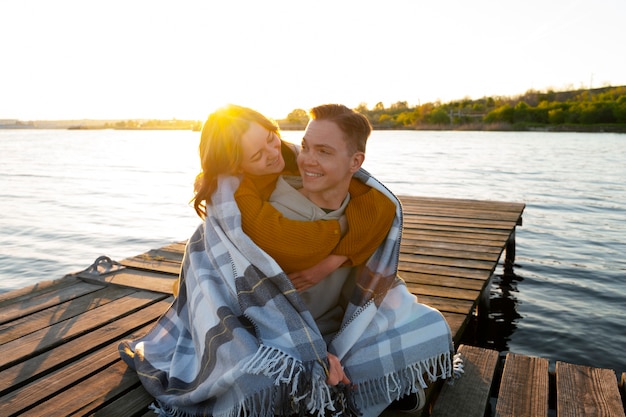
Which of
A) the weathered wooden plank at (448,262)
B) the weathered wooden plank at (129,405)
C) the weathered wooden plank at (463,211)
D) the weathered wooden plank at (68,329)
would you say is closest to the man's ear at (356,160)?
the weathered wooden plank at (129,405)

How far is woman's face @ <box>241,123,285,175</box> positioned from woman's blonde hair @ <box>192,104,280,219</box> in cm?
3

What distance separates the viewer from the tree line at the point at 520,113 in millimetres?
59750

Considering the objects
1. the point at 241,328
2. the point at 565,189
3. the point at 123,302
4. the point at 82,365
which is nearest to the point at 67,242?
the point at 123,302

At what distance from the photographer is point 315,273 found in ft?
9.14

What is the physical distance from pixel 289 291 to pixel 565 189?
607 inches

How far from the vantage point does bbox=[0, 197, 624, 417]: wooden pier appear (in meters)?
2.84

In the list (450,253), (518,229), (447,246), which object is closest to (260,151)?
(450,253)

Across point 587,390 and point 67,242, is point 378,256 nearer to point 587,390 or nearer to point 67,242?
point 587,390

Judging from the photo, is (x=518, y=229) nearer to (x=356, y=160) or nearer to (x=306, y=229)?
(x=356, y=160)

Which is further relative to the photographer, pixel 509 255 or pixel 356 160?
pixel 509 255

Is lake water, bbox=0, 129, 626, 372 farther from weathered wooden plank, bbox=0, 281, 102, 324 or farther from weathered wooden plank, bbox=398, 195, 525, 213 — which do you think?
weathered wooden plank, bbox=0, 281, 102, 324

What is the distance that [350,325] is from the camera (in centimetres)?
282

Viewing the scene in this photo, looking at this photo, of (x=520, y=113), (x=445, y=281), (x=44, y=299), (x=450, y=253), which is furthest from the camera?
(x=520, y=113)

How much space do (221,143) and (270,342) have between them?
101cm
